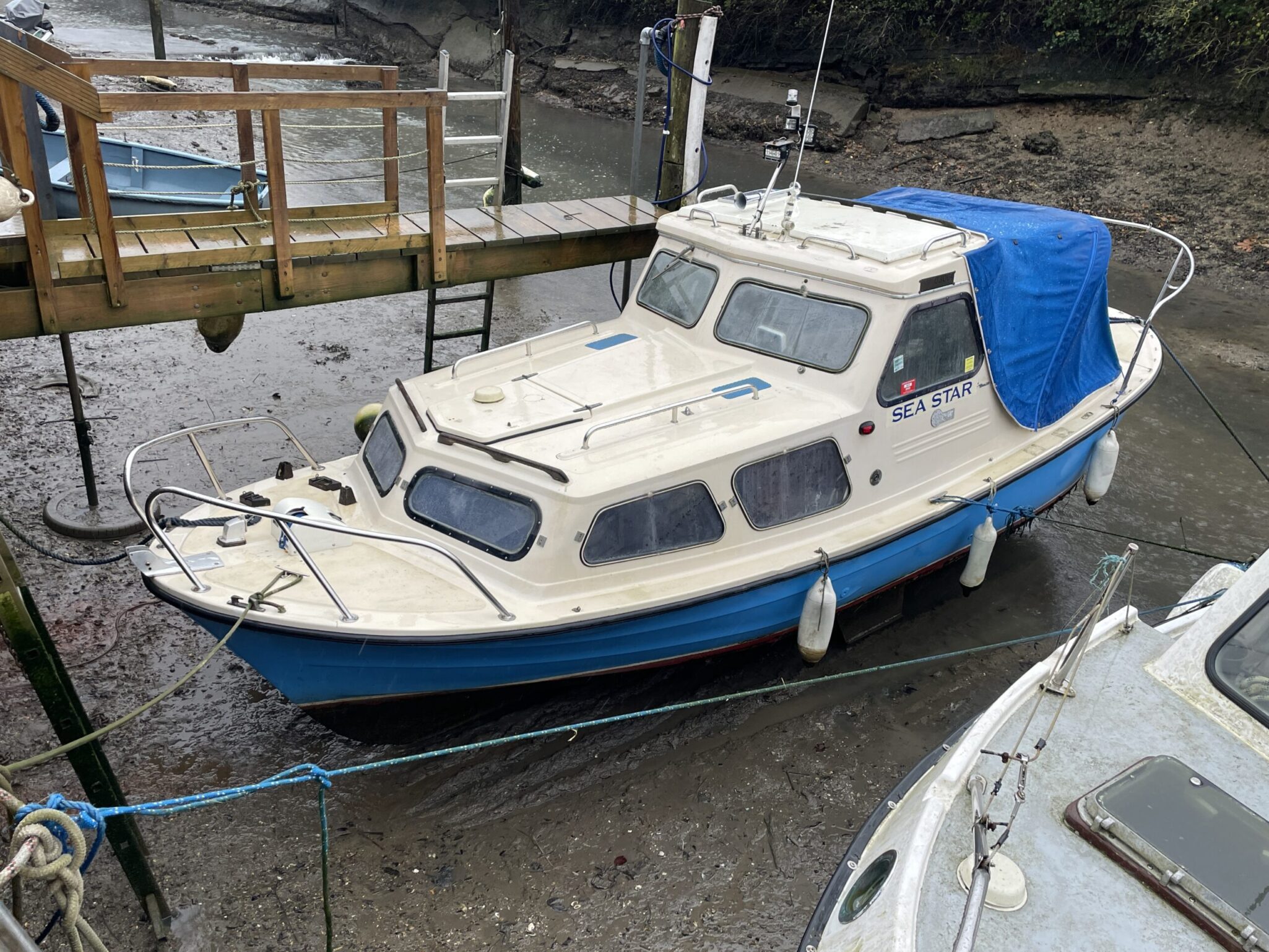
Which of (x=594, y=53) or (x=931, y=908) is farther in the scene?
(x=594, y=53)

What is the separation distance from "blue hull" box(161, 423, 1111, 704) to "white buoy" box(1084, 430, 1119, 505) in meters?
1.97

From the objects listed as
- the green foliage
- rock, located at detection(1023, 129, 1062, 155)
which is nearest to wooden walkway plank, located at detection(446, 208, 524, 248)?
the green foliage

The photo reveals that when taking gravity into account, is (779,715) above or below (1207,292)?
below

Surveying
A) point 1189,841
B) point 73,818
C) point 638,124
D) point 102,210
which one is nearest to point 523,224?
point 638,124

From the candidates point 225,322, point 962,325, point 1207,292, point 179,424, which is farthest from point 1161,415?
point 179,424

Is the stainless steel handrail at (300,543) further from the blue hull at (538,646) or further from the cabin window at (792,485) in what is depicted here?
the cabin window at (792,485)

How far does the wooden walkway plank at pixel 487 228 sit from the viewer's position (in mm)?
7648

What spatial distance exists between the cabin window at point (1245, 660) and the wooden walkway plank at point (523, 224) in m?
5.56

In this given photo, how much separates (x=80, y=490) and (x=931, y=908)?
755 centimetres

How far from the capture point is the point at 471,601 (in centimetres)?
546

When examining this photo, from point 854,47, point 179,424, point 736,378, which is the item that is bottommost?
point 179,424

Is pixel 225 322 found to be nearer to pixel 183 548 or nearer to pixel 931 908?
pixel 183 548

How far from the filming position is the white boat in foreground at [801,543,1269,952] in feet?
10.3

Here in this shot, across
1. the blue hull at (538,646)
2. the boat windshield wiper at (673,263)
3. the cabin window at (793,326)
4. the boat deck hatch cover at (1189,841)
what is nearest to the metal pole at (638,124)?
the boat windshield wiper at (673,263)
